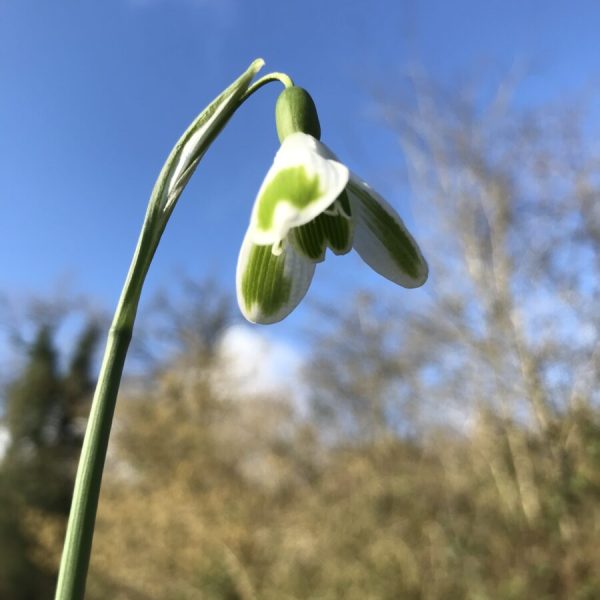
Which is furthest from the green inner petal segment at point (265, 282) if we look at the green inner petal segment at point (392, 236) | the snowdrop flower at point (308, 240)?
the green inner petal segment at point (392, 236)

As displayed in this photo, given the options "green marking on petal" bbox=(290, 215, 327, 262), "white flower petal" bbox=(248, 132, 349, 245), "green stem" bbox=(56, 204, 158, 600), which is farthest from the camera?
"green marking on petal" bbox=(290, 215, 327, 262)

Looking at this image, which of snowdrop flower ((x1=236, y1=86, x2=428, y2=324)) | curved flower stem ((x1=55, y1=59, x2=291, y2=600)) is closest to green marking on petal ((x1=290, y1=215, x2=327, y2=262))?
snowdrop flower ((x1=236, y1=86, x2=428, y2=324))

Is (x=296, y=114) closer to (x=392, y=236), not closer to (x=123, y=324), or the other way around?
(x=392, y=236)

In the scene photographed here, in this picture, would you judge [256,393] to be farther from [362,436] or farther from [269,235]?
[269,235]

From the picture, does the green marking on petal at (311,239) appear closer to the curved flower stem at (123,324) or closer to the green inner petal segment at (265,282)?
the green inner petal segment at (265,282)

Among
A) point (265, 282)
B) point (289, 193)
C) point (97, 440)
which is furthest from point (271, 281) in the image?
point (97, 440)

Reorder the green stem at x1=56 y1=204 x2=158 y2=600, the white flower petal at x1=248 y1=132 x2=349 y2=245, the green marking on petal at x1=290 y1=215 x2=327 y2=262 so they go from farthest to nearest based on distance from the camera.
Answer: the green marking on petal at x1=290 y1=215 x2=327 y2=262 < the white flower petal at x1=248 y1=132 x2=349 y2=245 < the green stem at x1=56 y1=204 x2=158 y2=600

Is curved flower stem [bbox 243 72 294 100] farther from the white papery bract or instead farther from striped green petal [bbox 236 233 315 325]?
striped green petal [bbox 236 233 315 325]

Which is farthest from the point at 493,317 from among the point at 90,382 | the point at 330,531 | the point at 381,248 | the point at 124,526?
the point at 90,382
